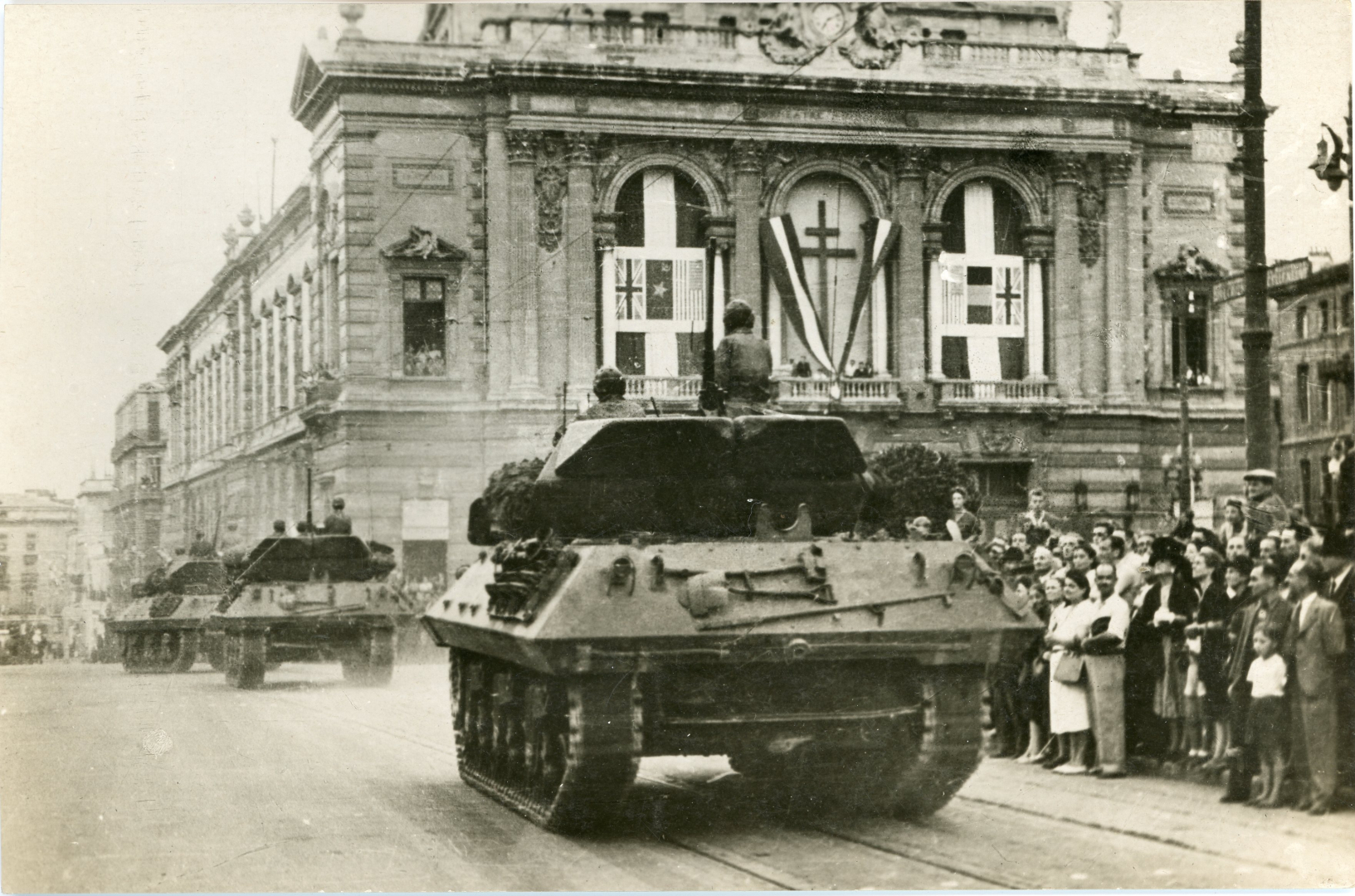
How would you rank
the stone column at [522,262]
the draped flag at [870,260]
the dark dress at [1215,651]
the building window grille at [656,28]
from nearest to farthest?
the dark dress at [1215,651] → the stone column at [522,262] → the building window grille at [656,28] → the draped flag at [870,260]

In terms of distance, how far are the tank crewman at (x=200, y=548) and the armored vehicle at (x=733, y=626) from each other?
11.9 meters

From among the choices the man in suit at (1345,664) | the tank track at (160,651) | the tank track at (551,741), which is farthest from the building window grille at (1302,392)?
the tank track at (160,651)

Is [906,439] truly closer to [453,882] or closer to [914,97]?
[914,97]

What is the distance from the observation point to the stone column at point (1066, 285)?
17.7m

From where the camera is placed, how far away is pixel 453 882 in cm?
846

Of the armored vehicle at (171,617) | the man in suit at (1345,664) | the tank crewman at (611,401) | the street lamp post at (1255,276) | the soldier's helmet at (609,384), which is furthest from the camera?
the armored vehicle at (171,617)

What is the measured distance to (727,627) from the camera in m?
9.10

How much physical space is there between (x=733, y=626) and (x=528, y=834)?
1.74 meters

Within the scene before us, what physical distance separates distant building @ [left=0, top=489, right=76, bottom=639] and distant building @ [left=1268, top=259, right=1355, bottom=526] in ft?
29.5

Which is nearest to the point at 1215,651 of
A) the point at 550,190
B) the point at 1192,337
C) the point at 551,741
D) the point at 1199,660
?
the point at 1199,660

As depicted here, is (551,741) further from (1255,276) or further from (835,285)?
(835,285)

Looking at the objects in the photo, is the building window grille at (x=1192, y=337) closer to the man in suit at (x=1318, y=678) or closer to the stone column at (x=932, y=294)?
the stone column at (x=932, y=294)

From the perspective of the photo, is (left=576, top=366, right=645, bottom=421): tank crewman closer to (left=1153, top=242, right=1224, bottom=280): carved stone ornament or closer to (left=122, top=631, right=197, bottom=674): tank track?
(left=1153, top=242, right=1224, bottom=280): carved stone ornament

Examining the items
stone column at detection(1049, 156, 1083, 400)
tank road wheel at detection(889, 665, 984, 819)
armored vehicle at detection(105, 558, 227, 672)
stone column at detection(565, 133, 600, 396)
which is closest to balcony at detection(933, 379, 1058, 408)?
stone column at detection(1049, 156, 1083, 400)
